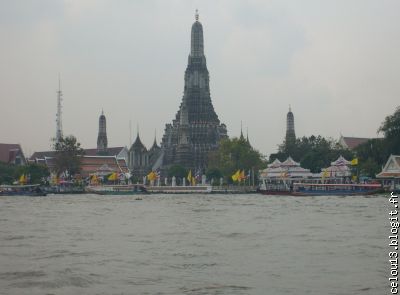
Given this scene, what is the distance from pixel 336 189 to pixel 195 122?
6245 centimetres

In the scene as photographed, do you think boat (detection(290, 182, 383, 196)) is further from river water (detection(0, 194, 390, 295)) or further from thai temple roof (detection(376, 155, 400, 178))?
river water (detection(0, 194, 390, 295))

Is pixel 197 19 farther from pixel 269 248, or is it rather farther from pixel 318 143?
pixel 269 248

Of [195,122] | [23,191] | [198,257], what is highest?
[195,122]

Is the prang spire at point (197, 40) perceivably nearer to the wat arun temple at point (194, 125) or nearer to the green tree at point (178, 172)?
the wat arun temple at point (194, 125)

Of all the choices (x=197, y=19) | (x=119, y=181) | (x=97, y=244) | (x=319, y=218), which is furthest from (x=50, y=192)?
(x=97, y=244)

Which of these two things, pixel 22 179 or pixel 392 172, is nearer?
pixel 392 172

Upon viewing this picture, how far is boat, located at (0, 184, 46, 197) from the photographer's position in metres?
93.8

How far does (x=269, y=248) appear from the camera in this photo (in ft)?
80.4

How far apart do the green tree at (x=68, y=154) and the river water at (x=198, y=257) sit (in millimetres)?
79501

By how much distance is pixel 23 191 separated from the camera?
97.0 m

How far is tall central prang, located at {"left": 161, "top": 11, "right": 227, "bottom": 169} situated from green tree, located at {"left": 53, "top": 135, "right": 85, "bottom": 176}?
86.4 ft

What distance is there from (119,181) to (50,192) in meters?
30.3

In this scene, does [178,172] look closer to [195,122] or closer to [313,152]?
[195,122]

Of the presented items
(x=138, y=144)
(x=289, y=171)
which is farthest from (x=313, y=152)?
(x=138, y=144)
